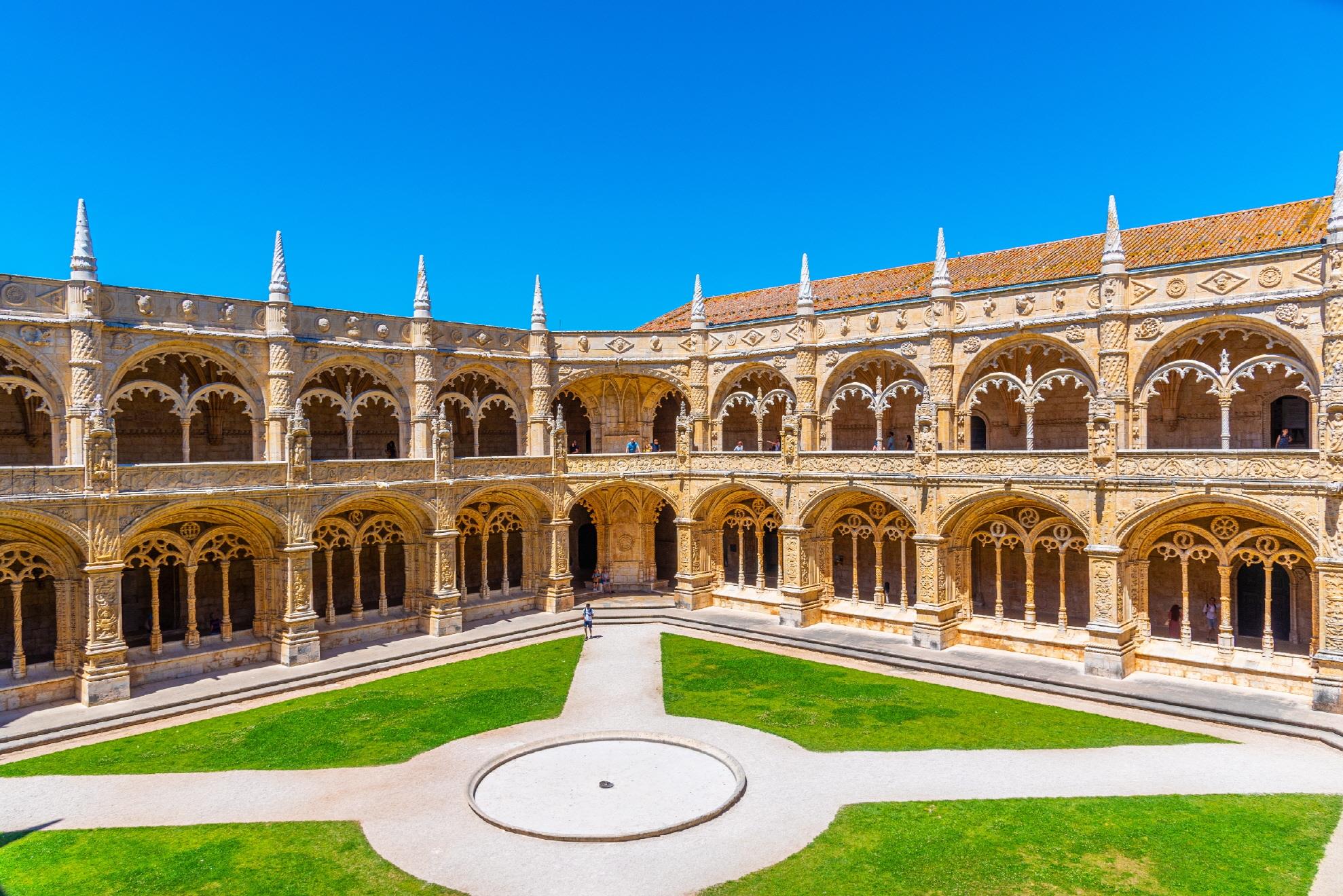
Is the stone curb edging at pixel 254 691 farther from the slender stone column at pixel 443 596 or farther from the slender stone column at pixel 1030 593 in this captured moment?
the slender stone column at pixel 1030 593

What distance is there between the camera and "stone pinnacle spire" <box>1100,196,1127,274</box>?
24641 mm

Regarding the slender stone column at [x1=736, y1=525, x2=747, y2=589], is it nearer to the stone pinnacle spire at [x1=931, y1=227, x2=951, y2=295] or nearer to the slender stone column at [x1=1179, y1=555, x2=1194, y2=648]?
the stone pinnacle spire at [x1=931, y1=227, x2=951, y2=295]

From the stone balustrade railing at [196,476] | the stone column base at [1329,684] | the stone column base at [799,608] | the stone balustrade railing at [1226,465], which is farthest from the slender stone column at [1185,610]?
the stone balustrade railing at [196,476]

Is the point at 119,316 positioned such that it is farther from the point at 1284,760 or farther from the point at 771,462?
the point at 1284,760

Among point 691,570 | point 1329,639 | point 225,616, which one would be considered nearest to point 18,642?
point 225,616

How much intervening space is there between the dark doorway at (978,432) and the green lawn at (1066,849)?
57.0 feet

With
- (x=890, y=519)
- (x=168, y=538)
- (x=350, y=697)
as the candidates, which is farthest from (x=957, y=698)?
(x=168, y=538)

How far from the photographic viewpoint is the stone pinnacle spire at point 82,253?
2292 centimetres

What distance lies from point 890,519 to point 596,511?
481 inches

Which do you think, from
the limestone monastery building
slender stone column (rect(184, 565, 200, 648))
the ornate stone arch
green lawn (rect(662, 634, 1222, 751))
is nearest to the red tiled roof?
the limestone monastery building

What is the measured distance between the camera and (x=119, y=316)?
78.6ft

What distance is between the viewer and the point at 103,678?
22125 millimetres

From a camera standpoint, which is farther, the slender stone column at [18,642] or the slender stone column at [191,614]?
the slender stone column at [191,614]

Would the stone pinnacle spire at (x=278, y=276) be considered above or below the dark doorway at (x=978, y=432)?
above
